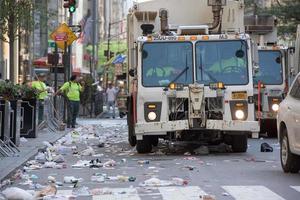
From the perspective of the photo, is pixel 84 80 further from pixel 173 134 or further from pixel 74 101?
pixel 173 134

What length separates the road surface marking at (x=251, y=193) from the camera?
9.82m

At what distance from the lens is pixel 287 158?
12.4 m

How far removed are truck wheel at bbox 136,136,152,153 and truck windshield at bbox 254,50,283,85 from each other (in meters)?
5.89

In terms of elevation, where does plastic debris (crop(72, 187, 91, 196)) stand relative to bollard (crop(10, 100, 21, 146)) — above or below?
below

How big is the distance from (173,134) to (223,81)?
1539mm

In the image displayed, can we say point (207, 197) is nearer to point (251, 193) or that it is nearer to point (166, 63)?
point (251, 193)

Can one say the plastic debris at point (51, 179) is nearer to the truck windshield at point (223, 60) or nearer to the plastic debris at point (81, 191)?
the plastic debris at point (81, 191)

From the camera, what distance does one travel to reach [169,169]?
43.2ft

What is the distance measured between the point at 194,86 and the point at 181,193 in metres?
5.22

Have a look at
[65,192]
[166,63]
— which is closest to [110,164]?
[166,63]

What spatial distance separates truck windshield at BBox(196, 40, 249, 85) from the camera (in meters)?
15.6

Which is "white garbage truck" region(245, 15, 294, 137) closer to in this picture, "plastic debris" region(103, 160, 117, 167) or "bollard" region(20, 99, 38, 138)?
"bollard" region(20, 99, 38, 138)

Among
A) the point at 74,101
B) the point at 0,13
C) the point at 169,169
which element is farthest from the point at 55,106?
the point at 169,169

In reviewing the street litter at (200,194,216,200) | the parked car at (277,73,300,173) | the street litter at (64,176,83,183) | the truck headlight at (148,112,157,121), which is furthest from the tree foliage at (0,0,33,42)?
the street litter at (200,194,216,200)
